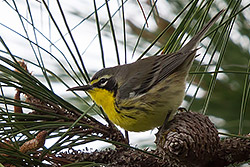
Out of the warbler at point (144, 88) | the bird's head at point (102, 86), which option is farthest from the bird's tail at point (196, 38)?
the bird's head at point (102, 86)

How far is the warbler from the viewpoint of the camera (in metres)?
1.91

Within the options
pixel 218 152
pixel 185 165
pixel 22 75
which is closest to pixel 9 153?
pixel 22 75

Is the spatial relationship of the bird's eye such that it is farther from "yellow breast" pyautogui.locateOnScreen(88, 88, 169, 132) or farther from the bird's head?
"yellow breast" pyautogui.locateOnScreen(88, 88, 169, 132)

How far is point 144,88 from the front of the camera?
2.23 meters

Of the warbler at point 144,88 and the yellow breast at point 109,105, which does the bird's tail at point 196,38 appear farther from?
the yellow breast at point 109,105

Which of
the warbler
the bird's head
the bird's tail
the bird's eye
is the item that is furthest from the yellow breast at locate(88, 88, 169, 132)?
the bird's tail

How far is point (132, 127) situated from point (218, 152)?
567 millimetres

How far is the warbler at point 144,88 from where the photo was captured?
1906mm

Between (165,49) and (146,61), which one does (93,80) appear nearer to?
(146,61)

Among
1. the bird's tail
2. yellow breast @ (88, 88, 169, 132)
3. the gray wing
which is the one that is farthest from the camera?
the gray wing

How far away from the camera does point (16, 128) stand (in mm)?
1390

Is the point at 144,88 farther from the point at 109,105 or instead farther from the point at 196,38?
the point at 196,38

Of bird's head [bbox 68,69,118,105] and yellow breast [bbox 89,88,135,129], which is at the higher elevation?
bird's head [bbox 68,69,118,105]

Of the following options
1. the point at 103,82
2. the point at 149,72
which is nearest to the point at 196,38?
the point at 149,72
